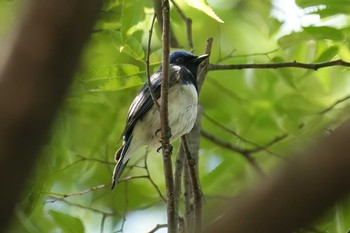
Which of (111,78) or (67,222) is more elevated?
(111,78)

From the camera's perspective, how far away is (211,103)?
527cm

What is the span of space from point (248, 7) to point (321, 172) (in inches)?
181

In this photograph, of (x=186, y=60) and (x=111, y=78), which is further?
(x=186, y=60)

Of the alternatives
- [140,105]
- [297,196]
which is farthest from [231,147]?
[297,196]

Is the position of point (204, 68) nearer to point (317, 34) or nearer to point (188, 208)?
point (317, 34)

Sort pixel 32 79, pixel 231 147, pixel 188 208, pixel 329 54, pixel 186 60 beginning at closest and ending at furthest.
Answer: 1. pixel 32 79
2. pixel 188 208
3. pixel 329 54
4. pixel 231 147
5. pixel 186 60

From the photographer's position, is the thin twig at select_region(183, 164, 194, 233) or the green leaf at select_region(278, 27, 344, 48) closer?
the thin twig at select_region(183, 164, 194, 233)

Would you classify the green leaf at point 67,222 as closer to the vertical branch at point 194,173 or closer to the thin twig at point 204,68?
the vertical branch at point 194,173

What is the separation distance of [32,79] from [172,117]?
3.53 m

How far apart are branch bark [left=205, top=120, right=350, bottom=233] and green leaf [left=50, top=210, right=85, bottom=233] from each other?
2.66 m

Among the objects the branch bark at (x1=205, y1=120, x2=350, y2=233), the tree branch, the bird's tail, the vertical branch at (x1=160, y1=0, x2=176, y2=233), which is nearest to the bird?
the bird's tail

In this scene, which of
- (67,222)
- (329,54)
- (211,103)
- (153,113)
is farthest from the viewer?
(211,103)

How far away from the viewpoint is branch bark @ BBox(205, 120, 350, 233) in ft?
2.46

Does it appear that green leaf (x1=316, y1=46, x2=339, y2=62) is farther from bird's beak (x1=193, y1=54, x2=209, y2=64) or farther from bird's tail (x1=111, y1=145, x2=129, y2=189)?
bird's tail (x1=111, y1=145, x2=129, y2=189)
